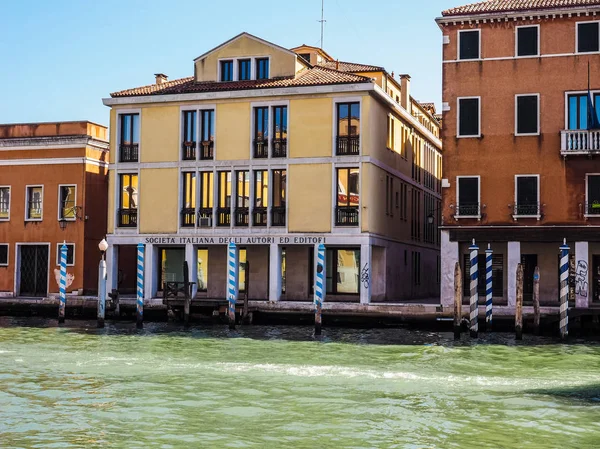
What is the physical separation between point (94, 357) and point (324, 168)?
15.3 meters

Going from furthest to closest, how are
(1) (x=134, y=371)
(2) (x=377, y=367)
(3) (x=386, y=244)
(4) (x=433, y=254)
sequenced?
A: (4) (x=433, y=254) → (3) (x=386, y=244) → (2) (x=377, y=367) → (1) (x=134, y=371)

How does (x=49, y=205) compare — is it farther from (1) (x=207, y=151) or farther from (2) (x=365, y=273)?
(2) (x=365, y=273)

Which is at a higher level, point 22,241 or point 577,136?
point 577,136

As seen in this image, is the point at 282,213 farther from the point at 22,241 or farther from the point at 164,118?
the point at 22,241

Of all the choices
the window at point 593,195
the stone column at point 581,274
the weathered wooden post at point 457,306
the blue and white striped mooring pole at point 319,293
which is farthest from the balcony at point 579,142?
the blue and white striped mooring pole at point 319,293

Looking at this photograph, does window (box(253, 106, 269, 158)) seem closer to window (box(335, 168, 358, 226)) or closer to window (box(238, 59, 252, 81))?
window (box(238, 59, 252, 81))

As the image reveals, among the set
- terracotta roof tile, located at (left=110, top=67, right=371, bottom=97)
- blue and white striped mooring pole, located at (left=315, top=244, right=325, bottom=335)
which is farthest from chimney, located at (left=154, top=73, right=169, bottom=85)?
blue and white striped mooring pole, located at (left=315, top=244, right=325, bottom=335)

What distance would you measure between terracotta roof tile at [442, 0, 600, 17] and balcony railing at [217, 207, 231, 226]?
10772 millimetres

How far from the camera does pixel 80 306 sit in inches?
1353

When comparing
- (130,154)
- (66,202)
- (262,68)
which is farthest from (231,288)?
(66,202)

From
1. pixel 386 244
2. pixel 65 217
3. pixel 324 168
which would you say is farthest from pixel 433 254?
pixel 65 217

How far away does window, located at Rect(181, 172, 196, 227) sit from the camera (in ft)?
120

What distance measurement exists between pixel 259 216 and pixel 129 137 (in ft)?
21.5

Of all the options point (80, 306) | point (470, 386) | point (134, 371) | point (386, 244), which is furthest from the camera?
point (386, 244)
